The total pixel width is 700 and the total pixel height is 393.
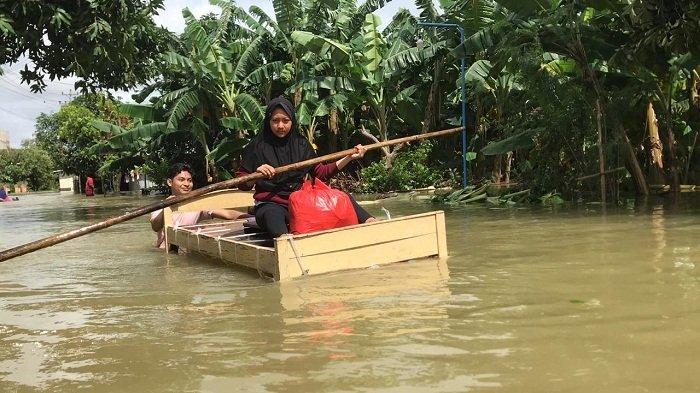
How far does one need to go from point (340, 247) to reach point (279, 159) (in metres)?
1.30

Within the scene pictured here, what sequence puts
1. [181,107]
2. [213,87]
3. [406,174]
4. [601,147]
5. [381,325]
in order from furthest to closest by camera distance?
[213,87] → [181,107] → [406,174] → [601,147] → [381,325]

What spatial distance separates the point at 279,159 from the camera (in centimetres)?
624

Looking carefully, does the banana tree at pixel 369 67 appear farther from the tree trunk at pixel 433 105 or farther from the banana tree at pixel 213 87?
the banana tree at pixel 213 87

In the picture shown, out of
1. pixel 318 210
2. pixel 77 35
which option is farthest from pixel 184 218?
pixel 77 35

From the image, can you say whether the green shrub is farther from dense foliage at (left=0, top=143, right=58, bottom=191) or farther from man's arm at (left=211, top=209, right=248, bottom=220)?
dense foliage at (left=0, top=143, right=58, bottom=191)

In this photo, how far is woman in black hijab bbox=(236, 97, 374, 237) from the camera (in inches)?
240

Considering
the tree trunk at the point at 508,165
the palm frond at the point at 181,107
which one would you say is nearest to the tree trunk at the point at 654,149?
the tree trunk at the point at 508,165

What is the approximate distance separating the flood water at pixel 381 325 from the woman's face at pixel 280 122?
1.24m

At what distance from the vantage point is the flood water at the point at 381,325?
112 inches

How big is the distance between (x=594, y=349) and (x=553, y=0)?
991 centimetres

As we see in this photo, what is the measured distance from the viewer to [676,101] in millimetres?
13922

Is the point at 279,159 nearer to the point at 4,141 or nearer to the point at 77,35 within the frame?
the point at 77,35

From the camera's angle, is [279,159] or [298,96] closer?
[279,159]

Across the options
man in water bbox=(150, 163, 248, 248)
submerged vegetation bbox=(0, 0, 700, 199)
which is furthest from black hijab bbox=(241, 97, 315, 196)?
submerged vegetation bbox=(0, 0, 700, 199)
